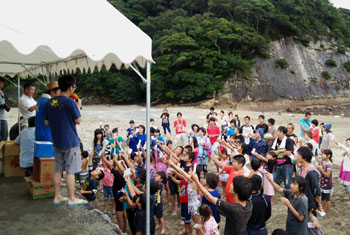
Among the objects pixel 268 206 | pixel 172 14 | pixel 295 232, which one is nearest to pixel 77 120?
pixel 268 206

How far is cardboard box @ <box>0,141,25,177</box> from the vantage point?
198 inches

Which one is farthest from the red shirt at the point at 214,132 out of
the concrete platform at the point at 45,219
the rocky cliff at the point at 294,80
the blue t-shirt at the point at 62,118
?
the rocky cliff at the point at 294,80

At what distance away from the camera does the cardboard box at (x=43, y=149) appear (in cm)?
390

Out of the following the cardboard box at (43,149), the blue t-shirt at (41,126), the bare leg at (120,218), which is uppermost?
the blue t-shirt at (41,126)

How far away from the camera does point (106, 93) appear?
3925 cm

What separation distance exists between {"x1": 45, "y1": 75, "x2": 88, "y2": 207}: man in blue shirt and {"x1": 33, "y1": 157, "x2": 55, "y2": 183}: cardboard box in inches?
24.6

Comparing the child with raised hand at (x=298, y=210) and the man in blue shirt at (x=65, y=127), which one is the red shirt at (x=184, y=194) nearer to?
the child with raised hand at (x=298, y=210)

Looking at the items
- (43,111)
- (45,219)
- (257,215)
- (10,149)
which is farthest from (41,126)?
(257,215)

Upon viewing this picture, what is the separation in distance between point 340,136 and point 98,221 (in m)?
17.2

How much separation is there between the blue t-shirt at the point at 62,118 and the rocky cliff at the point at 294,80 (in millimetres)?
32139

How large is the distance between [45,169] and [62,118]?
1196 millimetres

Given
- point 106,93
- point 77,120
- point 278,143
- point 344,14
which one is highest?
point 344,14

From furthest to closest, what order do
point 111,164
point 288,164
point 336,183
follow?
point 336,183 < point 288,164 < point 111,164

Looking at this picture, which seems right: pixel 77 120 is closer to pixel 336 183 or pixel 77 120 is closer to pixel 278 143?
pixel 278 143
